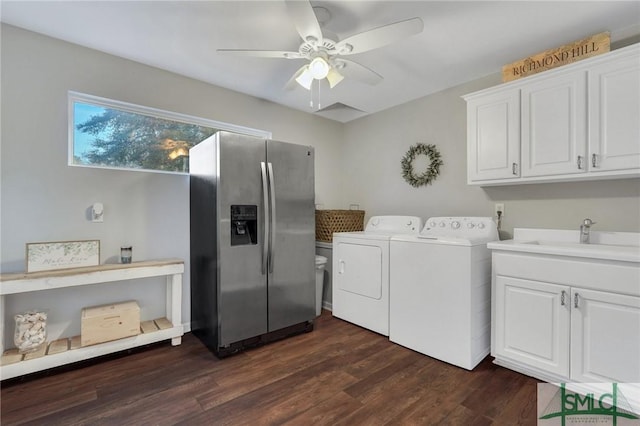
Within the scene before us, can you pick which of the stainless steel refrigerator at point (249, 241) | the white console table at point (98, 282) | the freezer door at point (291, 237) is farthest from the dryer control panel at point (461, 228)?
the white console table at point (98, 282)

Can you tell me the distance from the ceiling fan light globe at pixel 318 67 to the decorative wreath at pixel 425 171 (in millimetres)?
1705

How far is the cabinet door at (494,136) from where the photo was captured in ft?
7.58

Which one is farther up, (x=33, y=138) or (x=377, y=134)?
(x=377, y=134)

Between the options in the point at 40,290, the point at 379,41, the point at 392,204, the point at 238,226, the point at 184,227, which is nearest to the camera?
the point at 379,41

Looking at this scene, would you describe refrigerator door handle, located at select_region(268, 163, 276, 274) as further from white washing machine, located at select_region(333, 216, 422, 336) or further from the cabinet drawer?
the cabinet drawer

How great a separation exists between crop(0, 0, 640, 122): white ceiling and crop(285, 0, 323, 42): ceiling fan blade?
0.25 meters

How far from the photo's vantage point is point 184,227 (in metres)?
2.81

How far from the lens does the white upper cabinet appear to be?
1.83 metres

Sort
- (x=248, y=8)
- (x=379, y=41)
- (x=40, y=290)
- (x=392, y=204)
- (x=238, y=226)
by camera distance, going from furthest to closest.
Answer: (x=392, y=204), (x=238, y=226), (x=40, y=290), (x=248, y=8), (x=379, y=41)

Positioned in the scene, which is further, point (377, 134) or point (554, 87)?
point (377, 134)

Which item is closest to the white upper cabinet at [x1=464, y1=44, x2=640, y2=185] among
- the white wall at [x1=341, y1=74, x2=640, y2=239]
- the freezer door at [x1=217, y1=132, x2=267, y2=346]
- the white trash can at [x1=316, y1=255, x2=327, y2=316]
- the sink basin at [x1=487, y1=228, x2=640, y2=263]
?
the white wall at [x1=341, y1=74, x2=640, y2=239]

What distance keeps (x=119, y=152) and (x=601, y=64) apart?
3.67 meters

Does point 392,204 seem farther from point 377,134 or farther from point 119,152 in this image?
point 119,152

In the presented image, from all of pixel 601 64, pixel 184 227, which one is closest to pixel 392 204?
pixel 601 64
